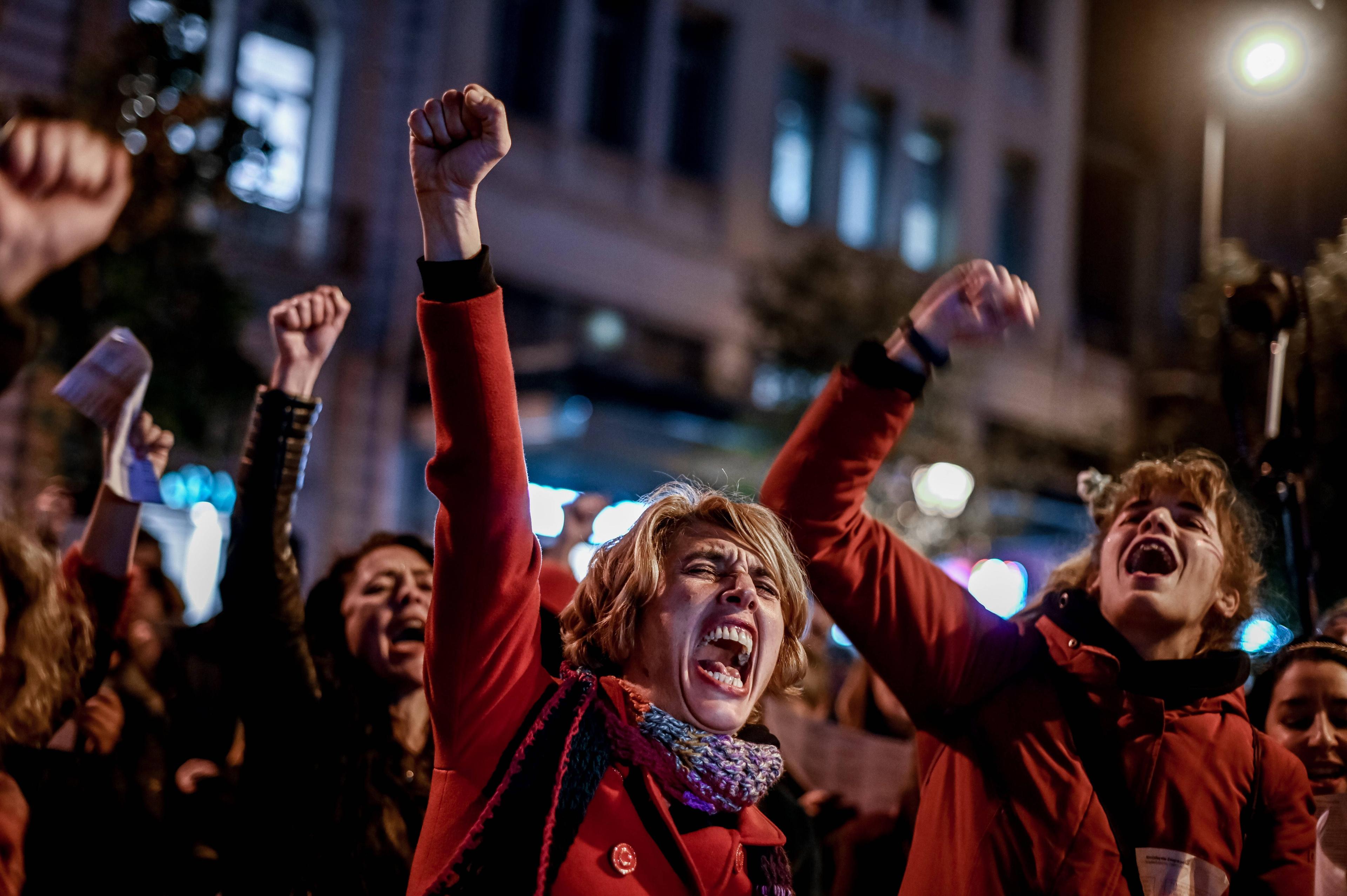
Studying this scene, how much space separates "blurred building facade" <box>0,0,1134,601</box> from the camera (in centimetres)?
1456

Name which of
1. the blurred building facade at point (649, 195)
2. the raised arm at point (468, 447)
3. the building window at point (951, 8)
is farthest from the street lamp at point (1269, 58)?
the building window at point (951, 8)

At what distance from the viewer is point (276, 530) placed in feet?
9.62

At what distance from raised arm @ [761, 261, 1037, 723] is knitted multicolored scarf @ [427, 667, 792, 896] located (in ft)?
1.46

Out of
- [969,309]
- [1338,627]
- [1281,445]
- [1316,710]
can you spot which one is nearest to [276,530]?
[969,309]

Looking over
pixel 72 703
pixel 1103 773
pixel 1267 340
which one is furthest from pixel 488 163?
pixel 1267 340

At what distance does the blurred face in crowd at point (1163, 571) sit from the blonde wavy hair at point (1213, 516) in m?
0.02

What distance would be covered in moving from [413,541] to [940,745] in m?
1.51

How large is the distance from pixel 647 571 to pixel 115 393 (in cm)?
163

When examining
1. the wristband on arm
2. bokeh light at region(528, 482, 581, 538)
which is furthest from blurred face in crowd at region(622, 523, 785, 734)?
bokeh light at region(528, 482, 581, 538)

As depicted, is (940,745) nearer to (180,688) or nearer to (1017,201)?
(180,688)

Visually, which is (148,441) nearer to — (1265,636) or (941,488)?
(1265,636)

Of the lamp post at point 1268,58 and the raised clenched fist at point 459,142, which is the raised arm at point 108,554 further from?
the lamp post at point 1268,58

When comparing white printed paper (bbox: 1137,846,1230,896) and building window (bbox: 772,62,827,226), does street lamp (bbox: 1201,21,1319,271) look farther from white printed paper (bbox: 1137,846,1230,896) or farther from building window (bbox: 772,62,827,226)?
building window (bbox: 772,62,827,226)

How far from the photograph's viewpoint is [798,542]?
2.55 meters
